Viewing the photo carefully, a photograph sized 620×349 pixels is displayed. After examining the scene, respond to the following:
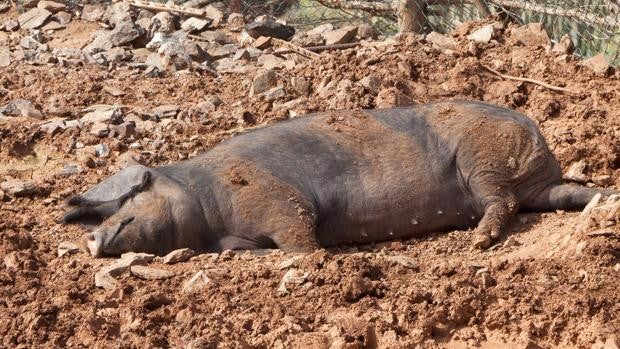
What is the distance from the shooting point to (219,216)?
701cm

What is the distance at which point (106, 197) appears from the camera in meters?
6.94

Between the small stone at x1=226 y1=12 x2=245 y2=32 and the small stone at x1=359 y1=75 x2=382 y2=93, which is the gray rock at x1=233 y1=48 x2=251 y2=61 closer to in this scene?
the small stone at x1=226 y1=12 x2=245 y2=32

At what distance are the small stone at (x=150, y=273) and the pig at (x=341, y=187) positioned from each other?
1.93ft

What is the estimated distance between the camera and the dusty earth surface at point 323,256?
5414mm

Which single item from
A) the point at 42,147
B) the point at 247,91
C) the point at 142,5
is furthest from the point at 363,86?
the point at 142,5

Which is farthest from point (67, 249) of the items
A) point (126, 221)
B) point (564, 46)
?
point (564, 46)

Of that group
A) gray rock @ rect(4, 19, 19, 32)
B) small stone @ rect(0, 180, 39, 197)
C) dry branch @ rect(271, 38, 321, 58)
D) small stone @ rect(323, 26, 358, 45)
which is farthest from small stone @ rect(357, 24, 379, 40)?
small stone @ rect(0, 180, 39, 197)

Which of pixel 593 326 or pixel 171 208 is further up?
pixel 593 326

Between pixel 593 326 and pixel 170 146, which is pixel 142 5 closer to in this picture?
pixel 170 146

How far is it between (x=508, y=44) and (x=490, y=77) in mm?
650

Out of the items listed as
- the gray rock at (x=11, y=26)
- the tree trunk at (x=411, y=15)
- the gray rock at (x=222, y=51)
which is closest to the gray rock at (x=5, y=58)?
the gray rock at (x=11, y=26)

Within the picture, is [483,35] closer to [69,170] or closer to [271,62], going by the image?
[271,62]

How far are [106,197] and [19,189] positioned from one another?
97cm

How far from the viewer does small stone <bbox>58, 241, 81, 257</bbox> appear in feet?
22.1
